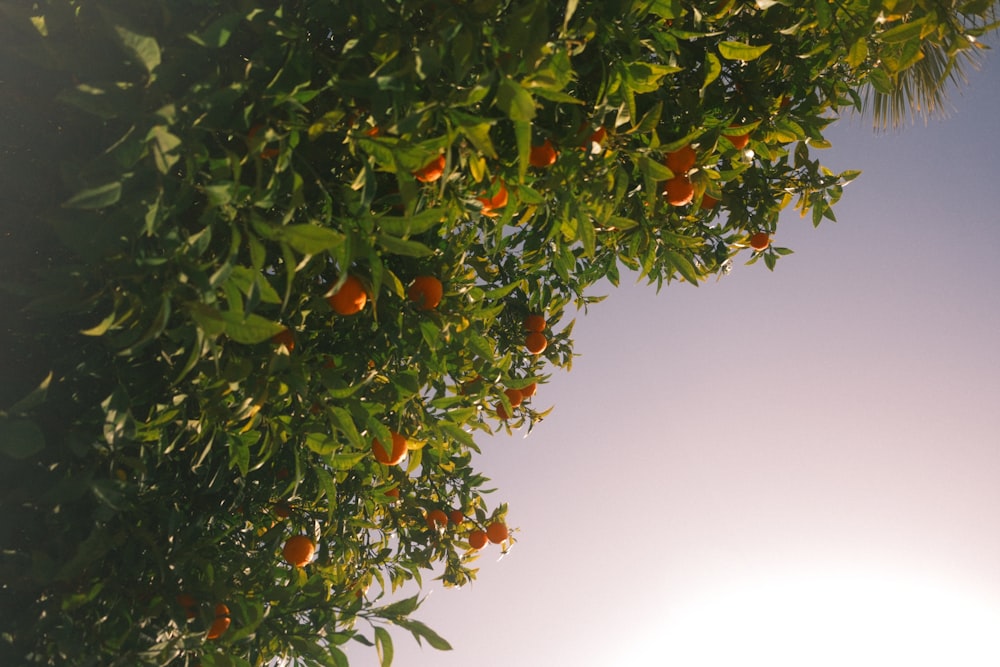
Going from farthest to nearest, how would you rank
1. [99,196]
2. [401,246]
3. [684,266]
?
[684,266] < [401,246] < [99,196]

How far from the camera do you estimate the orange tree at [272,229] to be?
106cm

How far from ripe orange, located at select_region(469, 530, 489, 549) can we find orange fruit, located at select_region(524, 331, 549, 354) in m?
0.77

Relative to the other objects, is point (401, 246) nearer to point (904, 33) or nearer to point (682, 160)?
point (682, 160)

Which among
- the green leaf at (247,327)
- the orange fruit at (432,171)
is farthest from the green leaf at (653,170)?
the green leaf at (247,327)

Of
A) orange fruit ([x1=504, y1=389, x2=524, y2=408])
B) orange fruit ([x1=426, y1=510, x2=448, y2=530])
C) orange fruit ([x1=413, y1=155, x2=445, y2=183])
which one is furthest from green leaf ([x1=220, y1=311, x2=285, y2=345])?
orange fruit ([x1=426, y1=510, x2=448, y2=530])

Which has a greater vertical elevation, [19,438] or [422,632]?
[19,438]

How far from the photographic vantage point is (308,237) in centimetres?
97

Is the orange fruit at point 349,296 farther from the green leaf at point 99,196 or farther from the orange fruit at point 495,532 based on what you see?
the orange fruit at point 495,532

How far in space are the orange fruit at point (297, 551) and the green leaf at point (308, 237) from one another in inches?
42.1

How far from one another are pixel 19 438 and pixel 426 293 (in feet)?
2.68

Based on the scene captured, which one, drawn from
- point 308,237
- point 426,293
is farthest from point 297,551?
point 308,237

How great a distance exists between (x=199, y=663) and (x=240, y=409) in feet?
1.84

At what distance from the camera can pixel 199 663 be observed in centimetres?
139

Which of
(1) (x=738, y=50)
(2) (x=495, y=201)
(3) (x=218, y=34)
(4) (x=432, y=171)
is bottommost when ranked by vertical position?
(3) (x=218, y=34)
